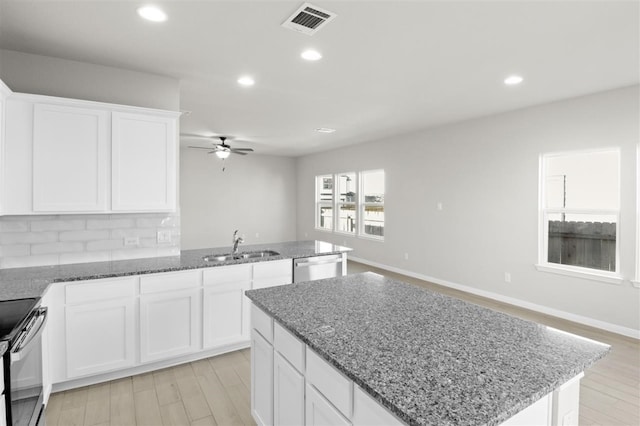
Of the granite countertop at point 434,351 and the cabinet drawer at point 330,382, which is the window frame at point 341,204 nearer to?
the granite countertop at point 434,351

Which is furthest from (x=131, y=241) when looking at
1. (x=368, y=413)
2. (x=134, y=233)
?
(x=368, y=413)

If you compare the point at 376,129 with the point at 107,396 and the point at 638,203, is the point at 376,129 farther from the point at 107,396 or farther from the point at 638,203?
the point at 107,396

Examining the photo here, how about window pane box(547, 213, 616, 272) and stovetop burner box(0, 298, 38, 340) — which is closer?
stovetop burner box(0, 298, 38, 340)

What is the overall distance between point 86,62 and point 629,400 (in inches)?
204

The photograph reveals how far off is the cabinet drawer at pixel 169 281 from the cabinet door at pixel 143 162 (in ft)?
2.09

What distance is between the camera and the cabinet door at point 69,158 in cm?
258

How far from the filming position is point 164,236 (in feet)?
10.7

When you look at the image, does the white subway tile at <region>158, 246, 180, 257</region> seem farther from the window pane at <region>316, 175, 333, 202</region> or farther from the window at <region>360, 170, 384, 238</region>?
the window pane at <region>316, 175, 333, 202</region>

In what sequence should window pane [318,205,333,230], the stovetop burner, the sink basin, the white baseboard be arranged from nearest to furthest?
the stovetop burner, the sink basin, the white baseboard, window pane [318,205,333,230]

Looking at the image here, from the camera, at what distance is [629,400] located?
248 cm

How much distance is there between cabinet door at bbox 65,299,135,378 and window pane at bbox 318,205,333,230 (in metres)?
6.32

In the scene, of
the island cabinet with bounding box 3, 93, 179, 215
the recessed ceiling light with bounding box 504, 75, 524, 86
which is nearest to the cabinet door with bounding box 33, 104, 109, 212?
the island cabinet with bounding box 3, 93, 179, 215

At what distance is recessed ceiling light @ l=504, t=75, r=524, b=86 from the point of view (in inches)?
134

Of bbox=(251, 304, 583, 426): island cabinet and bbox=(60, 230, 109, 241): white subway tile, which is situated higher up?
bbox=(60, 230, 109, 241): white subway tile
